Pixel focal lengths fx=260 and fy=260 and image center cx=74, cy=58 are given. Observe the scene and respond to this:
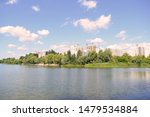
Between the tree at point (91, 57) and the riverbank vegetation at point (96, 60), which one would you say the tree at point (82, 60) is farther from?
the tree at point (91, 57)

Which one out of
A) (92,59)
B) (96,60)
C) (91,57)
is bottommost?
(96,60)

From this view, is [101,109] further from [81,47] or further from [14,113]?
[81,47]

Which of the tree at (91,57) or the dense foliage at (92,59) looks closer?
the dense foliage at (92,59)

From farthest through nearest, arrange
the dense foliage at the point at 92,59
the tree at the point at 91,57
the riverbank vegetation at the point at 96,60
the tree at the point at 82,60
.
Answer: the tree at the point at 82,60, the tree at the point at 91,57, the dense foliage at the point at 92,59, the riverbank vegetation at the point at 96,60

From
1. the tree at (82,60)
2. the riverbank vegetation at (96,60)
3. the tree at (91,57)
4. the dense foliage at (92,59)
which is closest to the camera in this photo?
the riverbank vegetation at (96,60)

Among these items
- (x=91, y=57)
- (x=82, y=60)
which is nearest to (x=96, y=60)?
(x=91, y=57)

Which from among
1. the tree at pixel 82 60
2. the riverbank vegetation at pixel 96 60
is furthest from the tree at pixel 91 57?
the tree at pixel 82 60

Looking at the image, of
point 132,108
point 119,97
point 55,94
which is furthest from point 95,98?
point 132,108

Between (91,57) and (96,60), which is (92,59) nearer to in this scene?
(91,57)

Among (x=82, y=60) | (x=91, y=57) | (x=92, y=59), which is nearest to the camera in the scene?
(x=91, y=57)

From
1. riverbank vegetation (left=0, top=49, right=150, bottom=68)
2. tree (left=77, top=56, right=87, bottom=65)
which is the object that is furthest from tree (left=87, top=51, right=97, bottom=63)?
tree (left=77, top=56, right=87, bottom=65)

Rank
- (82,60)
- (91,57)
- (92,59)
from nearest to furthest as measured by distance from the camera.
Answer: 1. (91,57)
2. (92,59)
3. (82,60)

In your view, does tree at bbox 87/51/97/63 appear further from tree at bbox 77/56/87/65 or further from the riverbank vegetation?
tree at bbox 77/56/87/65

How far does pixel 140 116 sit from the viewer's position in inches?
277
